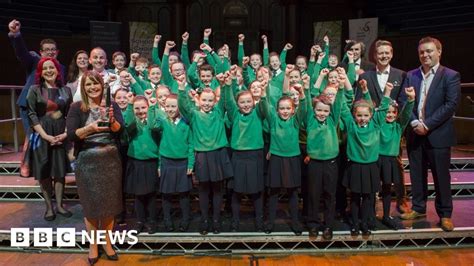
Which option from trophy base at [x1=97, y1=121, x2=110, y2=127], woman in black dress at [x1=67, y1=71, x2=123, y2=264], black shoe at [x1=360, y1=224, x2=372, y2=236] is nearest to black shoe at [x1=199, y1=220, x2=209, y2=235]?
→ woman in black dress at [x1=67, y1=71, x2=123, y2=264]

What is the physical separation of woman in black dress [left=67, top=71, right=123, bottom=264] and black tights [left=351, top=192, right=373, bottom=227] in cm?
175

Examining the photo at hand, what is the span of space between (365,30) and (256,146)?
5457mm

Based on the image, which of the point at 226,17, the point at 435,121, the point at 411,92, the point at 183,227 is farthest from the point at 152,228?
the point at 226,17

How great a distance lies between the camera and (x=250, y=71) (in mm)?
4305

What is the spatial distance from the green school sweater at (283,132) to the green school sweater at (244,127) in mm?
79

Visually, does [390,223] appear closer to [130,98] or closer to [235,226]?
[235,226]

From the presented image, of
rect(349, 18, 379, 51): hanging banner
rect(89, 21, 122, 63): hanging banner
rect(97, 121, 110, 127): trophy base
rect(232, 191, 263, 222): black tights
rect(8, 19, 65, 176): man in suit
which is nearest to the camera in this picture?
rect(97, 121, 110, 127): trophy base

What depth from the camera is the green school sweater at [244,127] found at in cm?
315

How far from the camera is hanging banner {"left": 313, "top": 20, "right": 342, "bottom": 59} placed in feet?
29.7

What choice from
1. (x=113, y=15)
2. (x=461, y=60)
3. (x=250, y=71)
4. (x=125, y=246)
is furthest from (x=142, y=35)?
(x=125, y=246)

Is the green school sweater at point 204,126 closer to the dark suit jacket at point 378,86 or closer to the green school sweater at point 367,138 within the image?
the green school sweater at point 367,138

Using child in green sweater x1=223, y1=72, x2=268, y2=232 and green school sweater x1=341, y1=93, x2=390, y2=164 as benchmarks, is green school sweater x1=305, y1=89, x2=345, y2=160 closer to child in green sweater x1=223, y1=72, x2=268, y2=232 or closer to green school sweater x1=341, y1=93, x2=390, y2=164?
green school sweater x1=341, y1=93, x2=390, y2=164

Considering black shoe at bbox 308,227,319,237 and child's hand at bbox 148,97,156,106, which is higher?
child's hand at bbox 148,97,156,106

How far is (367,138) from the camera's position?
10.1ft
